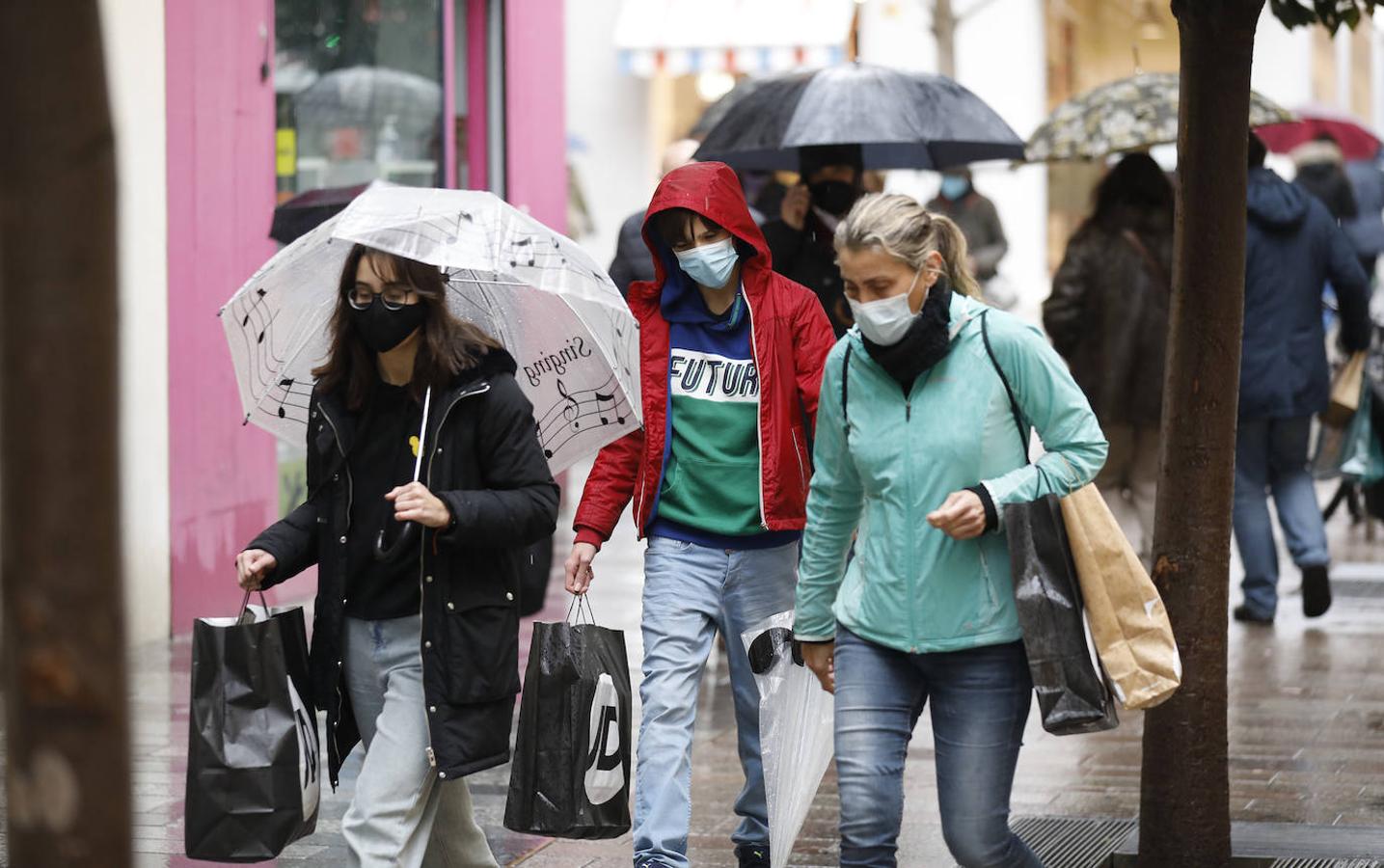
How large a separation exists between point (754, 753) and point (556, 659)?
888 millimetres

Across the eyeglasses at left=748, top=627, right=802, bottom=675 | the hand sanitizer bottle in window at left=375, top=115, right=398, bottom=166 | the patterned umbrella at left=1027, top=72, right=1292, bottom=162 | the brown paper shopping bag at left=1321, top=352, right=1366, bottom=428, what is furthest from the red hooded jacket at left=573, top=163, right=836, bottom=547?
the hand sanitizer bottle in window at left=375, top=115, right=398, bottom=166

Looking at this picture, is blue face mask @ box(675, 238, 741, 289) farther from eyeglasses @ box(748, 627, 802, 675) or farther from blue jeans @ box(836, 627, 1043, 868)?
blue jeans @ box(836, 627, 1043, 868)

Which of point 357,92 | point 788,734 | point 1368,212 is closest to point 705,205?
point 788,734

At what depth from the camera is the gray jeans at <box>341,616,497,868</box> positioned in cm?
459

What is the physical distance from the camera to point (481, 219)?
498 cm

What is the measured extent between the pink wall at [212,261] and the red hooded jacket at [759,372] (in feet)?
15.2

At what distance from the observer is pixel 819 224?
810cm

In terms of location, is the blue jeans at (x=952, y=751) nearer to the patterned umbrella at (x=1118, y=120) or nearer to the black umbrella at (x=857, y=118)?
the black umbrella at (x=857, y=118)

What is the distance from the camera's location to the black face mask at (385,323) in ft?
15.6

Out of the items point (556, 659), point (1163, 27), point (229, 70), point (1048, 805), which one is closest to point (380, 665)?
point (556, 659)

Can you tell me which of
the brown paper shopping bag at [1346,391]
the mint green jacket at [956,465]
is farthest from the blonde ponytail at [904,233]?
the brown paper shopping bag at [1346,391]

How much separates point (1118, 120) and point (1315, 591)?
2.50 meters

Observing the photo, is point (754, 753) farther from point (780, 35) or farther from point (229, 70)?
point (780, 35)

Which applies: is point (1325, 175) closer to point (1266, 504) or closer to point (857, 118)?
point (1266, 504)
